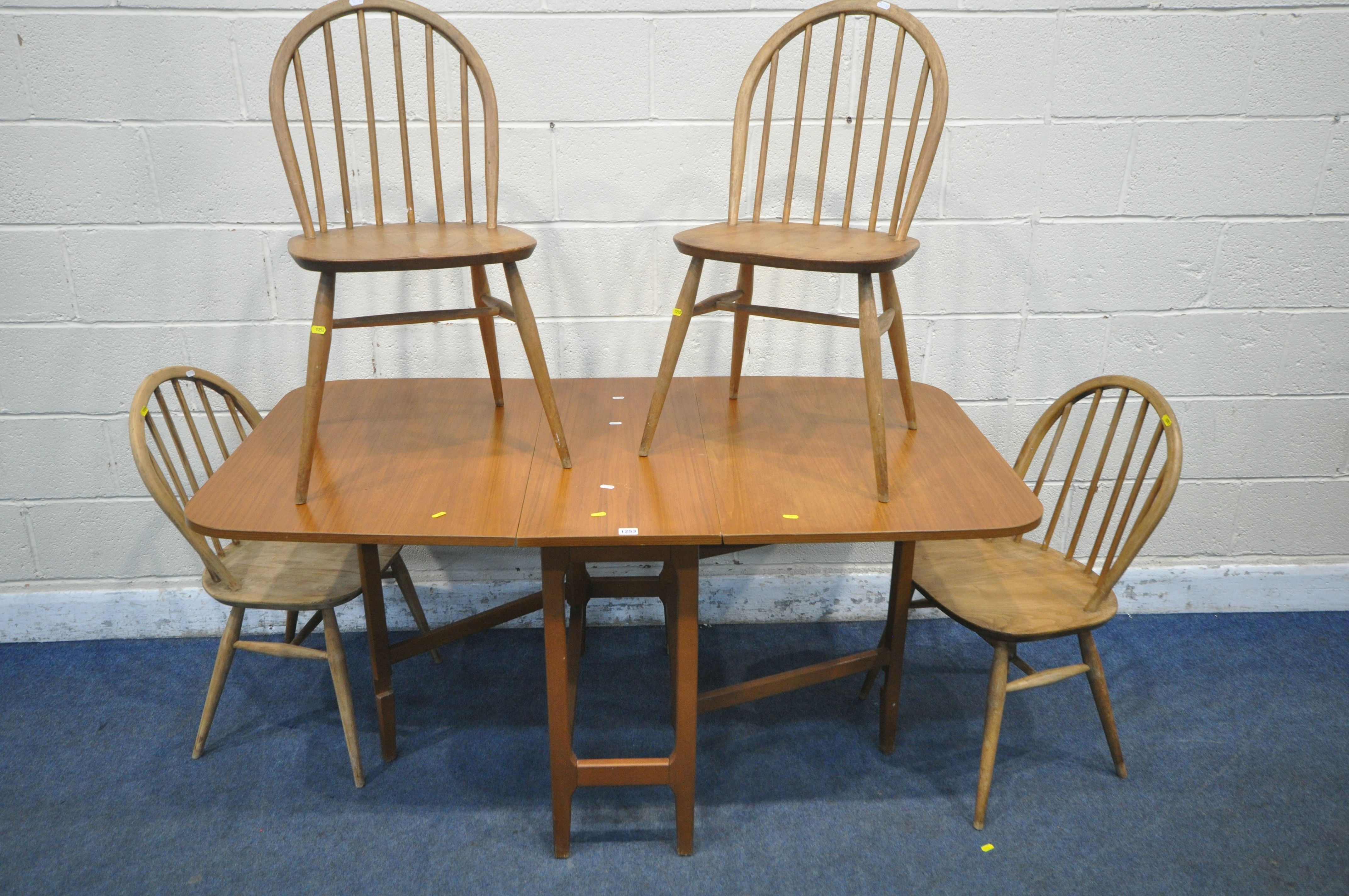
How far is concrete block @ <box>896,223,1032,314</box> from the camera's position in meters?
2.15

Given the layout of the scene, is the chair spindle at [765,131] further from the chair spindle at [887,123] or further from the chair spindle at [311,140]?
the chair spindle at [311,140]

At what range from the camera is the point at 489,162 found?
1784mm

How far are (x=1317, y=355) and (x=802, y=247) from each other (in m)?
1.47

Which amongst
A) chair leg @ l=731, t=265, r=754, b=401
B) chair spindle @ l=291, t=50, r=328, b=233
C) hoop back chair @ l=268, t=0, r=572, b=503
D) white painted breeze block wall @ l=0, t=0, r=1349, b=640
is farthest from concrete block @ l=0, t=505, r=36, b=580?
chair leg @ l=731, t=265, r=754, b=401

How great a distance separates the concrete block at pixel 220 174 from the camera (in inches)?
79.4

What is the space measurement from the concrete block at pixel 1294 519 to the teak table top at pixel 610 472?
3.33ft

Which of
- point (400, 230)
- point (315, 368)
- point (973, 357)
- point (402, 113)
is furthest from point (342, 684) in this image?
point (973, 357)

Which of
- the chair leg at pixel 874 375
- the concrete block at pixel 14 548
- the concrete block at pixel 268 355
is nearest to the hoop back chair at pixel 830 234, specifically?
the chair leg at pixel 874 375

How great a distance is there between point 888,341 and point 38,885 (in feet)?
6.70

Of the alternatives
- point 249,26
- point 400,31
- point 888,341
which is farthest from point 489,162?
point 888,341

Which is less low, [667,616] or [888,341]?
[888,341]

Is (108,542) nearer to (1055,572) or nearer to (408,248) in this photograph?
(408,248)

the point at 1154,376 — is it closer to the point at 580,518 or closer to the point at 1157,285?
the point at 1157,285

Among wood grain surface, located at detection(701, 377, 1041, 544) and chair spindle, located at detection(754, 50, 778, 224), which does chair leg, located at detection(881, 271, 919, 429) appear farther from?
chair spindle, located at detection(754, 50, 778, 224)
